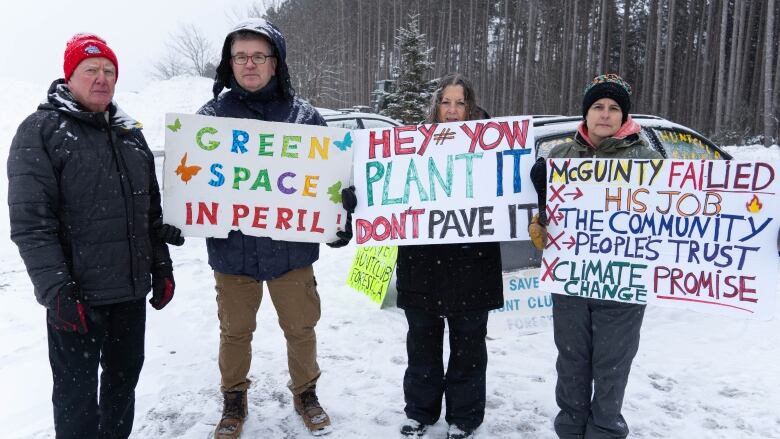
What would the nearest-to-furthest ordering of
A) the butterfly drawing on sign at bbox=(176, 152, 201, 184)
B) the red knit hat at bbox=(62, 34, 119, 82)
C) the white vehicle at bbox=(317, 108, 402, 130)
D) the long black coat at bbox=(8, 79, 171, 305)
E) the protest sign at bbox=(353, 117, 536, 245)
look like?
the long black coat at bbox=(8, 79, 171, 305), the red knit hat at bbox=(62, 34, 119, 82), the protest sign at bbox=(353, 117, 536, 245), the butterfly drawing on sign at bbox=(176, 152, 201, 184), the white vehicle at bbox=(317, 108, 402, 130)

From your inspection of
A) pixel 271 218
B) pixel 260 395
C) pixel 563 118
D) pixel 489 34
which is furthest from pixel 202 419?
pixel 489 34

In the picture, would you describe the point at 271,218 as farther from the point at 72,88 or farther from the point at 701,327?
the point at 701,327

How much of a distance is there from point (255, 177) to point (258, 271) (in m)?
0.56

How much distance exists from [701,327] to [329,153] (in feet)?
11.9

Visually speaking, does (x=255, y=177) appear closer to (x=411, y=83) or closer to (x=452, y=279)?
(x=452, y=279)

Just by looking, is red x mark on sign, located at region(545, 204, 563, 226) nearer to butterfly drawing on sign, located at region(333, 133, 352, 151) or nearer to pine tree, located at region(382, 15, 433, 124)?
butterfly drawing on sign, located at region(333, 133, 352, 151)

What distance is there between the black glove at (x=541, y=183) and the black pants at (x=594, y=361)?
449 millimetres

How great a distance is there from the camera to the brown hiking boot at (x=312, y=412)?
286 centimetres

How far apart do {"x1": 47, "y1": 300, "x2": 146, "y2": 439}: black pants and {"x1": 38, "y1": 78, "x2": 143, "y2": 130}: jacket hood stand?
2.83 feet

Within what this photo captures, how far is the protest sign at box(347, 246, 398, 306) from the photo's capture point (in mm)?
4561

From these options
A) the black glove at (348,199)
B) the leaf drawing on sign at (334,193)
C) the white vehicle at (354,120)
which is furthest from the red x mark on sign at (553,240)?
the white vehicle at (354,120)

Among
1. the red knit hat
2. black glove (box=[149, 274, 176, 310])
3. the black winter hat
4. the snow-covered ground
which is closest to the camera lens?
the red knit hat

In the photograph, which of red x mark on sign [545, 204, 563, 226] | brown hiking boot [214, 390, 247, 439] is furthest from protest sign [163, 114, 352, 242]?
red x mark on sign [545, 204, 563, 226]

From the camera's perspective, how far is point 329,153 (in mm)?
2844
